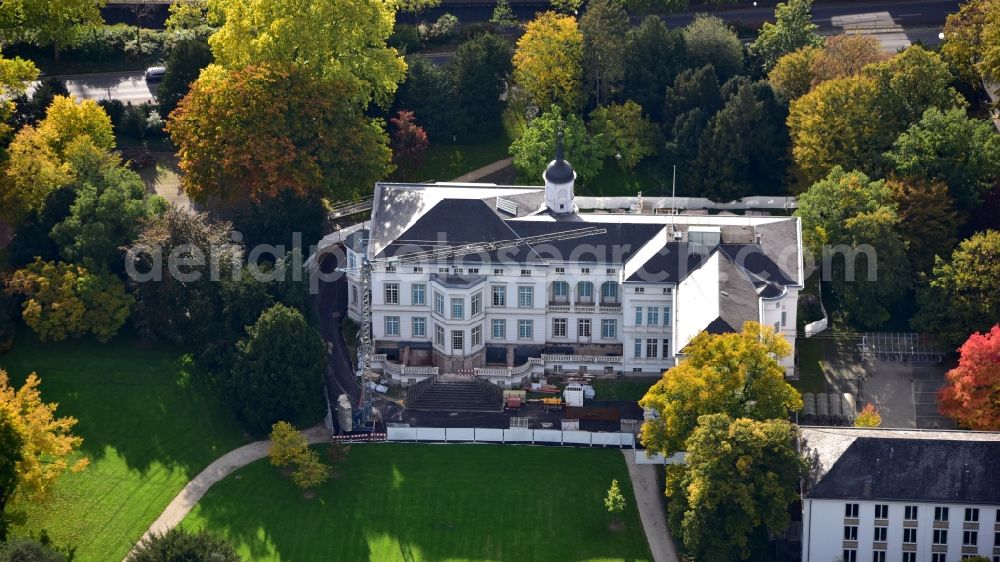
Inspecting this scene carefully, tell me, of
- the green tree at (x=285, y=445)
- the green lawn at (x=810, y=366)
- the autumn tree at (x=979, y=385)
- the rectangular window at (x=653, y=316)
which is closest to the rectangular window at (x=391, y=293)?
the green tree at (x=285, y=445)

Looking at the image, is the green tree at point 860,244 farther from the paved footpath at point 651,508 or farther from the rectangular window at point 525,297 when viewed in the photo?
the paved footpath at point 651,508

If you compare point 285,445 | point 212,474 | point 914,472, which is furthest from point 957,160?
point 212,474

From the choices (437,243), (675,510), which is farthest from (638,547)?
(437,243)

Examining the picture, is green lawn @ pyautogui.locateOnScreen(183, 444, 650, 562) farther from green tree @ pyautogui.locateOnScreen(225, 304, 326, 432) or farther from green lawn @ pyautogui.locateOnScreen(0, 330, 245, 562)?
green tree @ pyautogui.locateOnScreen(225, 304, 326, 432)

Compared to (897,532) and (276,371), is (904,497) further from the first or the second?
(276,371)

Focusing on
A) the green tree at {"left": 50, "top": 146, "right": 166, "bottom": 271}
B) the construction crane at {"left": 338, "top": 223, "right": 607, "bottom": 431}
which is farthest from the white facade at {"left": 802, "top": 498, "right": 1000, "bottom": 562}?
the green tree at {"left": 50, "top": 146, "right": 166, "bottom": 271}

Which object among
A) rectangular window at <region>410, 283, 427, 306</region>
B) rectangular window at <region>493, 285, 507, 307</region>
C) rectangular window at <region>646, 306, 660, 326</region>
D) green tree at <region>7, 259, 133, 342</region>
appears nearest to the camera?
rectangular window at <region>646, 306, 660, 326</region>

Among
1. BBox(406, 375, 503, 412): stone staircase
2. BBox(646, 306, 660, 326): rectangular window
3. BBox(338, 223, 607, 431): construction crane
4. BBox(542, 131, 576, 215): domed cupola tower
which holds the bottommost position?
BBox(406, 375, 503, 412): stone staircase
